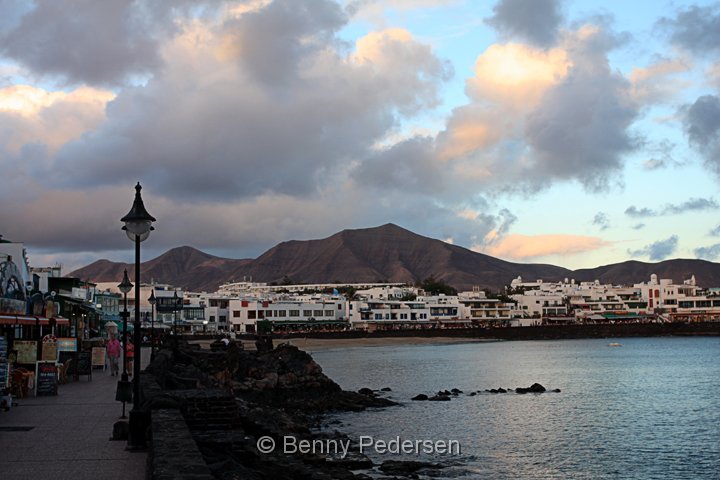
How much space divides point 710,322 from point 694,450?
153950mm

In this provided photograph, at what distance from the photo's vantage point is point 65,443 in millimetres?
14078

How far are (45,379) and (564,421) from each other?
22.9 meters

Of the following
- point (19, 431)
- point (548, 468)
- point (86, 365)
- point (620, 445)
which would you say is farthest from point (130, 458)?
point (620, 445)

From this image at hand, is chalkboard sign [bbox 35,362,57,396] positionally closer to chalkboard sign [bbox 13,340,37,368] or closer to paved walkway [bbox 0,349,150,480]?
chalkboard sign [bbox 13,340,37,368]

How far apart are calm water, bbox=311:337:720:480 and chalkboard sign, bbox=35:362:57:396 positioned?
9669 millimetres

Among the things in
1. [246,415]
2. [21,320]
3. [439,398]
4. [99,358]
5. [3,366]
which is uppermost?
[21,320]

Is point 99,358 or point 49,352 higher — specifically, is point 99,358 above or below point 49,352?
below

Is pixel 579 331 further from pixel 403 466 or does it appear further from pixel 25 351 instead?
pixel 25 351

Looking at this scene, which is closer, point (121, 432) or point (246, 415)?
point (121, 432)

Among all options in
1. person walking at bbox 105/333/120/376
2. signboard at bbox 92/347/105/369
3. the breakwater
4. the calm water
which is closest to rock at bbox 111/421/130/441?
the calm water

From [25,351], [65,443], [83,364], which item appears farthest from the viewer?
[83,364]

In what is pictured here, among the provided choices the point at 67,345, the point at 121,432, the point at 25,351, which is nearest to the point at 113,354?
the point at 67,345

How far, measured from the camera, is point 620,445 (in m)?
29.2

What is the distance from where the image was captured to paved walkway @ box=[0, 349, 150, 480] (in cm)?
1164
